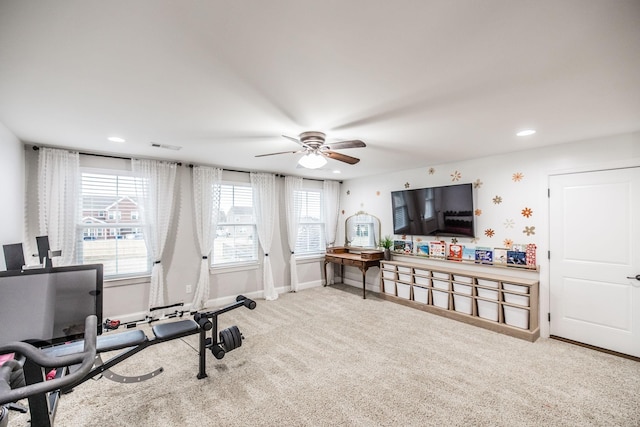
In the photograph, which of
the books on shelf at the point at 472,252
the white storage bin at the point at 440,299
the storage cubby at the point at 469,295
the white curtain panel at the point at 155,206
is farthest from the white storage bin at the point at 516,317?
the white curtain panel at the point at 155,206

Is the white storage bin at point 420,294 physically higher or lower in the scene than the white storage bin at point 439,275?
lower

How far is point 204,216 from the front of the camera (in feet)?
14.7

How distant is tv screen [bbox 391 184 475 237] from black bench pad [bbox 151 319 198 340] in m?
3.70

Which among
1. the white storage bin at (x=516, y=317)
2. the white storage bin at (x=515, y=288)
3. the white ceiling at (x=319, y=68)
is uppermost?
the white ceiling at (x=319, y=68)

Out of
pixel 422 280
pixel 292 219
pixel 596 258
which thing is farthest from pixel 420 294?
pixel 292 219

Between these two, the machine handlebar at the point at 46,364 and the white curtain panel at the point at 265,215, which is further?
the white curtain panel at the point at 265,215

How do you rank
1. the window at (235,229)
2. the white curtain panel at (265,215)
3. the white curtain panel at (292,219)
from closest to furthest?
the window at (235,229), the white curtain panel at (265,215), the white curtain panel at (292,219)

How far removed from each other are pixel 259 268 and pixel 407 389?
11.2 feet

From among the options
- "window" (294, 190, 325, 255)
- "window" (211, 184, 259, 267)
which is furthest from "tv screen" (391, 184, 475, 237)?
"window" (211, 184, 259, 267)

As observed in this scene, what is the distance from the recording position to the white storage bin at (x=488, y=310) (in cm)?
360

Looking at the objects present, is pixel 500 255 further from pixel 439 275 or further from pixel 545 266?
pixel 439 275

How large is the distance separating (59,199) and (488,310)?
577 cm

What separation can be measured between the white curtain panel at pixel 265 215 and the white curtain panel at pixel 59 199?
97.9 inches

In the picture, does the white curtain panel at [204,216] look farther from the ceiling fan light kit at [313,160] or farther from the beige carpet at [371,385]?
the ceiling fan light kit at [313,160]
